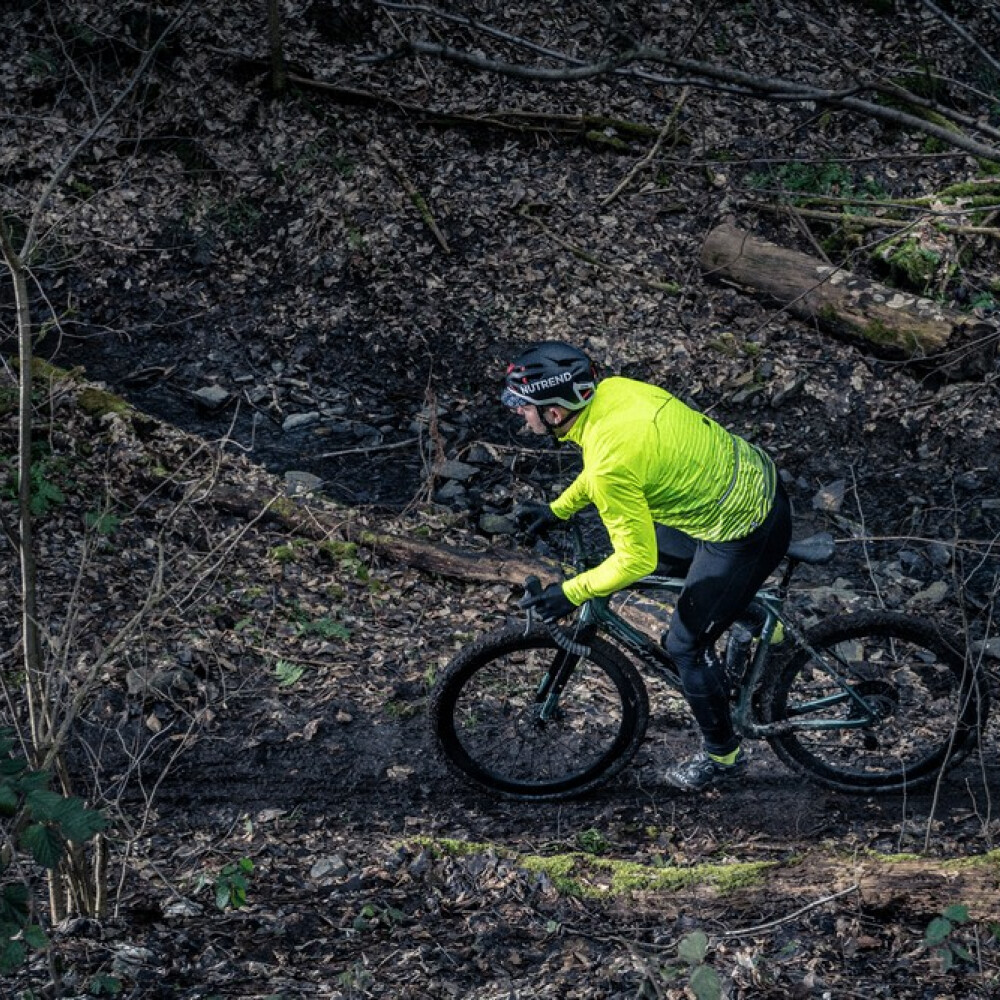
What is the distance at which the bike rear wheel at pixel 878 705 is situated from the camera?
5250mm

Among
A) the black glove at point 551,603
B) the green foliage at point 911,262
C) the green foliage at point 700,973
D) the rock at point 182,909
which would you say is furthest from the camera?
the green foliage at point 911,262

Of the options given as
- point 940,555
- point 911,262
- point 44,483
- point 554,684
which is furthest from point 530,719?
point 911,262

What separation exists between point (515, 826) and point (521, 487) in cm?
332

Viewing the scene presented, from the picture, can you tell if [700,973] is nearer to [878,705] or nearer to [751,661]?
[751,661]

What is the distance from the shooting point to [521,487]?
837 centimetres

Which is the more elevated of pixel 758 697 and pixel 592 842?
pixel 758 697

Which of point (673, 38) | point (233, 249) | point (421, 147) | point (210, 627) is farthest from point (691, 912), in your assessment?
point (673, 38)

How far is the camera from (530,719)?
227 inches

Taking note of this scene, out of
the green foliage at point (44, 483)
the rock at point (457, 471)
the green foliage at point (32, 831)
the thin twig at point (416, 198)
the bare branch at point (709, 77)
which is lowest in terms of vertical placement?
the green foliage at point (32, 831)

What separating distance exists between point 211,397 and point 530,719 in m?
4.54

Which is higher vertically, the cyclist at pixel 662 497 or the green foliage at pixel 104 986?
the cyclist at pixel 662 497

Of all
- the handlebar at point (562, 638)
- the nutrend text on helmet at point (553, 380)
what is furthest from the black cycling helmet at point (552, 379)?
the handlebar at point (562, 638)

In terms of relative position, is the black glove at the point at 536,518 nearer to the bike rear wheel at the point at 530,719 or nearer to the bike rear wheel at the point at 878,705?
the bike rear wheel at the point at 530,719

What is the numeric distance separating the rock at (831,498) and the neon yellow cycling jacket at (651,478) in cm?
349
